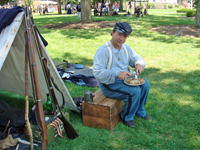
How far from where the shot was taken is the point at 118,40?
3305 millimetres

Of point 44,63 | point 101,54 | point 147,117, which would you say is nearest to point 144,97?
point 147,117

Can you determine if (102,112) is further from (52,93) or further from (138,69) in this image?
(138,69)

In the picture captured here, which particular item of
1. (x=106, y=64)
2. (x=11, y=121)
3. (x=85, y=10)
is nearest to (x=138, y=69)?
(x=106, y=64)

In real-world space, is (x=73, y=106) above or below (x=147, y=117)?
above

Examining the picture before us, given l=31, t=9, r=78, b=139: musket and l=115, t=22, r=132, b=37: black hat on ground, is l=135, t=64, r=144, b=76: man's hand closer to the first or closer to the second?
l=115, t=22, r=132, b=37: black hat on ground

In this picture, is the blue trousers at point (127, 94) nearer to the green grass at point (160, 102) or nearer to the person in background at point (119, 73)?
the person in background at point (119, 73)

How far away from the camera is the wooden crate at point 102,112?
322 cm

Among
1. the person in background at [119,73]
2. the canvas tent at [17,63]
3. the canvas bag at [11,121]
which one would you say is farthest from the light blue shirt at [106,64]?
the canvas bag at [11,121]

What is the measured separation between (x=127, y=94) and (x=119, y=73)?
14.7 inches

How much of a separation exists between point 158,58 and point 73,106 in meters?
5.02

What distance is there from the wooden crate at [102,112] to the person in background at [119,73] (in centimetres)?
13

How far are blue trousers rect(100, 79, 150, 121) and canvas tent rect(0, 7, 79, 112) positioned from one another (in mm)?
702

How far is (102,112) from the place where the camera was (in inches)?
128

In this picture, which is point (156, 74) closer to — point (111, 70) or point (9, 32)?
point (111, 70)
